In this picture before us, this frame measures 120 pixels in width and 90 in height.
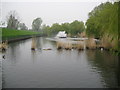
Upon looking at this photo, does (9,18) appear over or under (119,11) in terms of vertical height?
over

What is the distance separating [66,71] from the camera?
Answer: 9812 millimetres

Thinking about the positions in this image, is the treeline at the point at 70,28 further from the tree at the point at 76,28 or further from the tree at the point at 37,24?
the tree at the point at 37,24

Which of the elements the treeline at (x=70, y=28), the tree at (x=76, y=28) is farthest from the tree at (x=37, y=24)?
the tree at (x=76, y=28)

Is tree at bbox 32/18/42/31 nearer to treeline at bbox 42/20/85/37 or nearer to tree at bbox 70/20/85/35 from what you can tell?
treeline at bbox 42/20/85/37

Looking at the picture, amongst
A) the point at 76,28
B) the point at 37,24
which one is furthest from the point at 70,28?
the point at 37,24

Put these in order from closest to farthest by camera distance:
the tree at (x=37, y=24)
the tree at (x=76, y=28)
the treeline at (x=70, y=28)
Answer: the tree at (x=76, y=28), the treeline at (x=70, y=28), the tree at (x=37, y=24)

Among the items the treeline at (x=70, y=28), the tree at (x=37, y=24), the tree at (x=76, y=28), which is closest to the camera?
the tree at (x=76, y=28)

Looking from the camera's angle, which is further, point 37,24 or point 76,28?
point 37,24

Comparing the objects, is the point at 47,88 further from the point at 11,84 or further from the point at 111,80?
the point at 111,80

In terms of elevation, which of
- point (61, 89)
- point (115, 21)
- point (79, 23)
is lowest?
point (61, 89)

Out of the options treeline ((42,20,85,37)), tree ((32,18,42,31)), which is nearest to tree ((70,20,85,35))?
treeline ((42,20,85,37))

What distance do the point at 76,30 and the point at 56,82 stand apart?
56534 mm

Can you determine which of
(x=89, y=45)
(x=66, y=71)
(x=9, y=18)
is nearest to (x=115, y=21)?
(x=66, y=71)

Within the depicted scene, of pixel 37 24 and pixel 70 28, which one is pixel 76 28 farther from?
pixel 37 24
